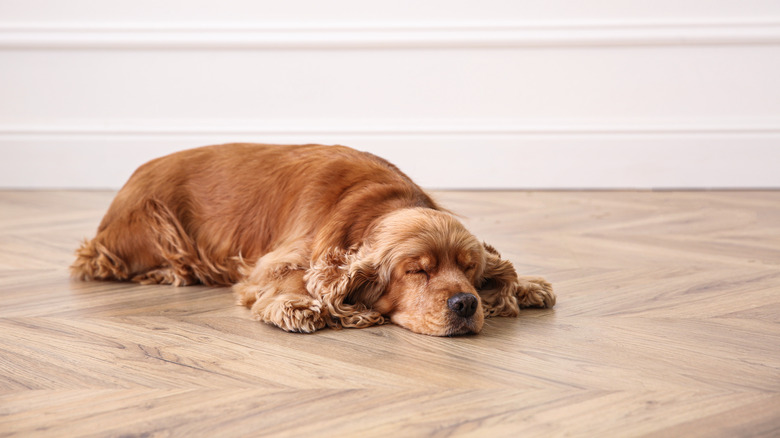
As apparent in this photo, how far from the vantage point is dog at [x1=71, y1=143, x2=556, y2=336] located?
2.30 meters

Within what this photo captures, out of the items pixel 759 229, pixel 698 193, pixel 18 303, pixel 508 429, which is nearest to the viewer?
pixel 508 429

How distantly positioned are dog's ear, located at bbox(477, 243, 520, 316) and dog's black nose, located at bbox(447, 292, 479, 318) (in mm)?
246

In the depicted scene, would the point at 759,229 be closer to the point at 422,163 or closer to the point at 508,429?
the point at 422,163

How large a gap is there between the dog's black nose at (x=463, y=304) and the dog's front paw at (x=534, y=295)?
0.37 meters

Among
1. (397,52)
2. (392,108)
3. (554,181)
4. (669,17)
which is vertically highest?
(669,17)

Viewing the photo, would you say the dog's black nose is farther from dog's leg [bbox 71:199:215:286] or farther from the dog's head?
dog's leg [bbox 71:199:215:286]

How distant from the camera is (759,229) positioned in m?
3.84

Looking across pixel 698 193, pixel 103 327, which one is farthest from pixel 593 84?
pixel 103 327

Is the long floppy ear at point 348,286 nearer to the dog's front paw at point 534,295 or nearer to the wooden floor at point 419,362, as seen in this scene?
the wooden floor at point 419,362

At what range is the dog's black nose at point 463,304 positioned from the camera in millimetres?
2199

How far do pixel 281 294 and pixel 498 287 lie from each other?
0.66 metres

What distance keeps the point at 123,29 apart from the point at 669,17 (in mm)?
3435

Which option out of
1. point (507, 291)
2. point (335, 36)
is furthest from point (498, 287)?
point (335, 36)

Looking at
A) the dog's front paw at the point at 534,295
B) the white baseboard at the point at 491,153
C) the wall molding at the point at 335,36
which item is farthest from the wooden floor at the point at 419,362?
the wall molding at the point at 335,36
